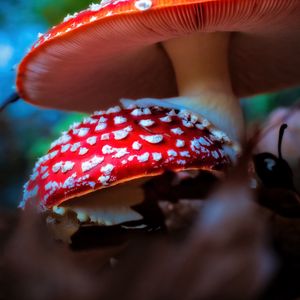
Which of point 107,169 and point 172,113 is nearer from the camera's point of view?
point 107,169

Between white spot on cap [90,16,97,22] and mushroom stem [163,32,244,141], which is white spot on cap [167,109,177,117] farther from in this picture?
white spot on cap [90,16,97,22]

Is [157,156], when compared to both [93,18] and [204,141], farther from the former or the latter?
[93,18]

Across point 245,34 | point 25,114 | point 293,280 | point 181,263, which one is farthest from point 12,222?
point 25,114

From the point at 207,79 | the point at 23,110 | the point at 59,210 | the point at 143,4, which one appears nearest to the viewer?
the point at 143,4

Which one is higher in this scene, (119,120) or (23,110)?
(119,120)

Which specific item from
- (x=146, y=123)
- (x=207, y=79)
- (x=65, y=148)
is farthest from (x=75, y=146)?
(x=207, y=79)

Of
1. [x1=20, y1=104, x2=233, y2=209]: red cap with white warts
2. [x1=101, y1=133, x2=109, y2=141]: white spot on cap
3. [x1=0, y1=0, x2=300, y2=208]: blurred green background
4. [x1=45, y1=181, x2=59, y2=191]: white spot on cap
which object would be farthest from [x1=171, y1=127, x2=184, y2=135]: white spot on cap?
[x1=0, y1=0, x2=300, y2=208]: blurred green background

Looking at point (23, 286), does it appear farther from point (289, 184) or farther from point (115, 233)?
point (289, 184)
